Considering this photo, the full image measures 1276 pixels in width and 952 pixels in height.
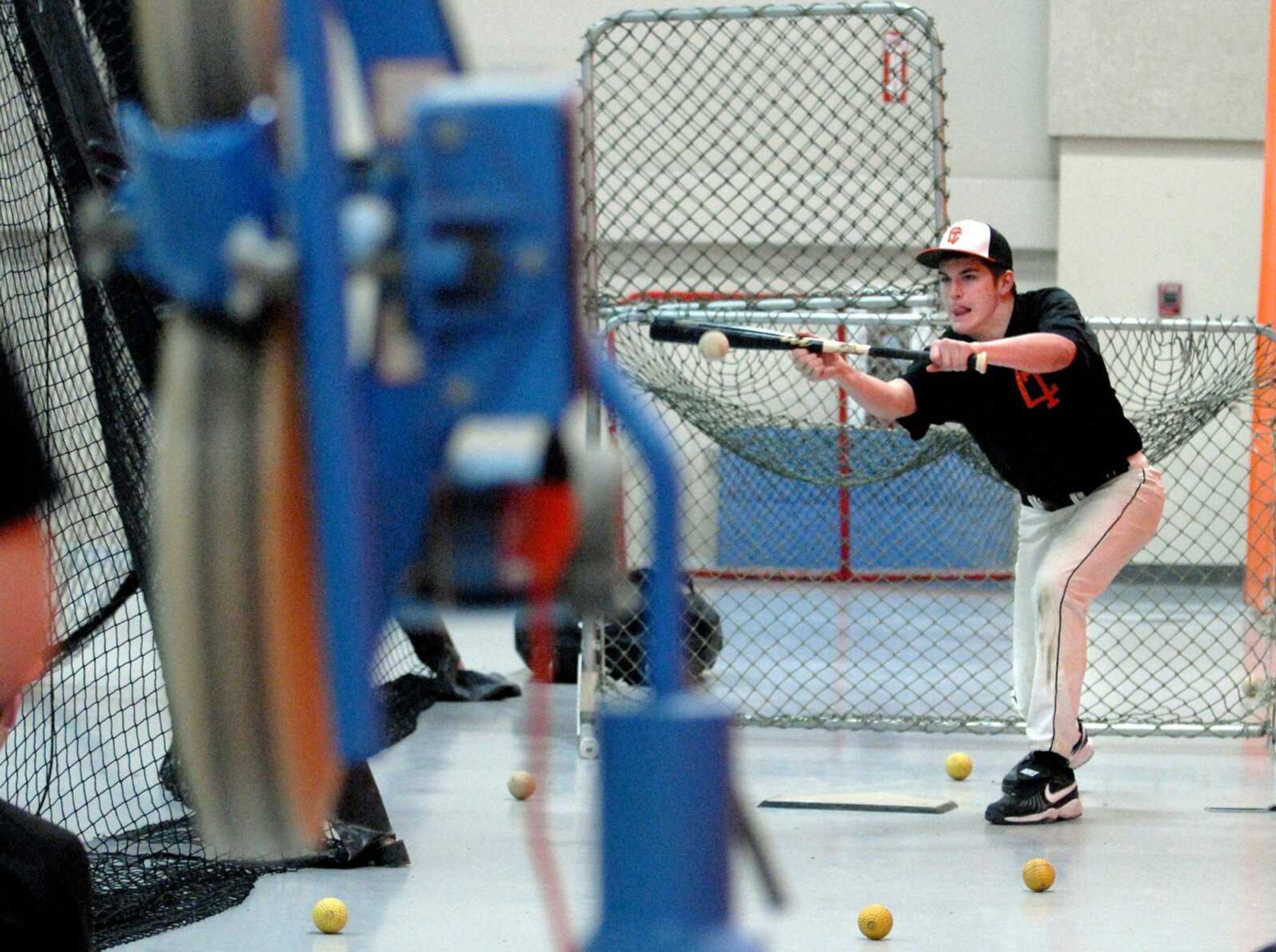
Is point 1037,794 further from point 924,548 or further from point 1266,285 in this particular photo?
point 1266,285

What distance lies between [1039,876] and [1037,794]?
79 centimetres

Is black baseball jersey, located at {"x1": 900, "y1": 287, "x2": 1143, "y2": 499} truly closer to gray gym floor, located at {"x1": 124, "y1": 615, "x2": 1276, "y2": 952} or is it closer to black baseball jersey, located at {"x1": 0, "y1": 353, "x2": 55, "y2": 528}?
gray gym floor, located at {"x1": 124, "y1": 615, "x2": 1276, "y2": 952}

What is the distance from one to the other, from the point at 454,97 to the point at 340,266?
0.32 ft

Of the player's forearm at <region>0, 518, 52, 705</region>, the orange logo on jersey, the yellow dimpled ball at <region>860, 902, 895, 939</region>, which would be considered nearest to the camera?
the player's forearm at <region>0, 518, 52, 705</region>

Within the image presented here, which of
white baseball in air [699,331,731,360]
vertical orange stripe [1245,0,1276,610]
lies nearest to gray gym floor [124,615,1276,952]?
white baseball in air [699,331,731,360]

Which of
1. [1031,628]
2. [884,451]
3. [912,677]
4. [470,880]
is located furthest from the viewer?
[912,677]

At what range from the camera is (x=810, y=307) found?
17.1 ft

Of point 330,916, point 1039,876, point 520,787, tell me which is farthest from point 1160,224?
point 330,916

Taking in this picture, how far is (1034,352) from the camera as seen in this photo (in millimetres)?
4219

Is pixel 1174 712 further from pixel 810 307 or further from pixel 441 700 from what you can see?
pixel 441 700

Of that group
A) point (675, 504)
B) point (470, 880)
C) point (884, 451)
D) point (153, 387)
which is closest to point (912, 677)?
point (884, 451)

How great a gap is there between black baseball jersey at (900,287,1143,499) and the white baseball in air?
286cm

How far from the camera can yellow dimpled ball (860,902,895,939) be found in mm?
3332

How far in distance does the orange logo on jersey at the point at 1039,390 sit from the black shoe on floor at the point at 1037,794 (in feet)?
3.10
